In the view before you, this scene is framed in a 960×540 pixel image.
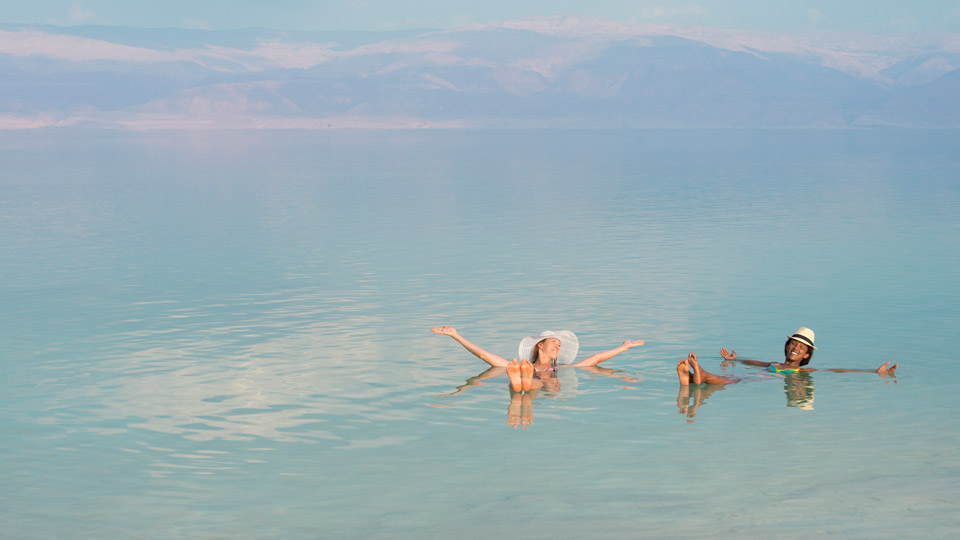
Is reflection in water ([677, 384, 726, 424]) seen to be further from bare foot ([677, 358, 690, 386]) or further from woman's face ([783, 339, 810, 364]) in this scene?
woman's face ([783, 339, 810, 364])

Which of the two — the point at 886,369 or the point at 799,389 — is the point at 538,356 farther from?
the point at 886,369

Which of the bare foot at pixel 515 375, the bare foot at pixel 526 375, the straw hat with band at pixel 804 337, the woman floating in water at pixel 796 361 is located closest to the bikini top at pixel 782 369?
the woman floating in water at pixel 796 361

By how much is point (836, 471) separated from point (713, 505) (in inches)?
61.4

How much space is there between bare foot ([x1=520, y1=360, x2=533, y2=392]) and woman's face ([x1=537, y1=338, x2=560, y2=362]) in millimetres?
524

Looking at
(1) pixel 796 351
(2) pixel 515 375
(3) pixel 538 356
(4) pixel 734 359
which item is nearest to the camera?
(2) pixel 515 375

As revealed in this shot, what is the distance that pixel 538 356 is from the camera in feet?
44.4

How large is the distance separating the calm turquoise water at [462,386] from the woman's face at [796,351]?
0.88ft

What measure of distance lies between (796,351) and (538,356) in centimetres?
298

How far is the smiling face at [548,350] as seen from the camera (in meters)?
13.4

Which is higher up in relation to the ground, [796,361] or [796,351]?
[796,351]

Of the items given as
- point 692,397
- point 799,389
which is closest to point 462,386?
point 692,397

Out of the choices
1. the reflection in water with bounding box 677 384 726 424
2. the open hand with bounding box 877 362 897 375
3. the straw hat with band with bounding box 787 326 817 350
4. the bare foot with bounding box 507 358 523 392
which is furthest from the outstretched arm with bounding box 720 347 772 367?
the bare foot with bounding box 507 358 523 392

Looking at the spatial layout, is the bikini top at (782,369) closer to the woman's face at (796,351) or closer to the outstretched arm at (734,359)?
the woman's face at (796,351)

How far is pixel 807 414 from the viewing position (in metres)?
12.3
